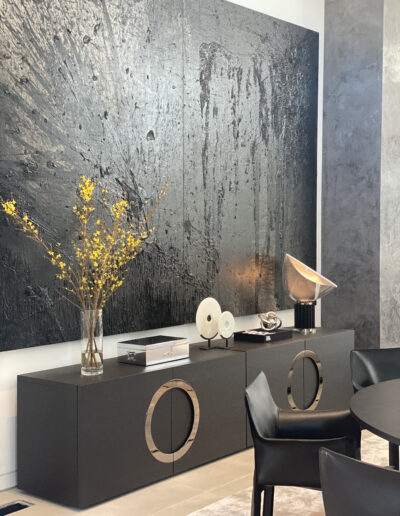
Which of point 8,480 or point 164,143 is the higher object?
point 164,143

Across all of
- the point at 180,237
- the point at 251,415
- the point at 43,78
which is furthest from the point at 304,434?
the point at 43,78

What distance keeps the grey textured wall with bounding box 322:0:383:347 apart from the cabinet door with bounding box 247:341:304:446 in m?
1.13

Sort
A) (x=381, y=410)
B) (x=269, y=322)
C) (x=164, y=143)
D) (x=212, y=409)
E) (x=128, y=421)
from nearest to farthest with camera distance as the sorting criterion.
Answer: (x=381, y=410)
(x=128, y=421)
(x=212, y=409)
(x=164, y=143)
(x=269, y=322)

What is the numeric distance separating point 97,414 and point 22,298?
72cm

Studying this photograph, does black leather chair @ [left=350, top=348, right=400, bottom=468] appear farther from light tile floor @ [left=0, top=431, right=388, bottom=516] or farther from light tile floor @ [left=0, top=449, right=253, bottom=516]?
light tile floor @ [left=0, top=449, right=253, bottom=516]

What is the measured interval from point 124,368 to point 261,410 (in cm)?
113

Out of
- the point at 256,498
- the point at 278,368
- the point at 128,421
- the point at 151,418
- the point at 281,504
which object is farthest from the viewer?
the point at 278,368

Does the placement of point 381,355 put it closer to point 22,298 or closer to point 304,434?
point 304,434

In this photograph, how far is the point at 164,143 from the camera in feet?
14.3

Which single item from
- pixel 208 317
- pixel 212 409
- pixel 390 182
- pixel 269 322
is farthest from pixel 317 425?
pixel 390 182

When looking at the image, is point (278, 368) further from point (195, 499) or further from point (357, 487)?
point (357, 487)

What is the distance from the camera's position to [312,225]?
5.75 metres

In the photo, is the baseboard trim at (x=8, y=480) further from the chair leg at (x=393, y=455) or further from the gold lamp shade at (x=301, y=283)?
the gold lamp shade at (x=301, y=283)

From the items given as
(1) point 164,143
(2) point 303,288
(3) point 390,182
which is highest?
(1) point 164,143
